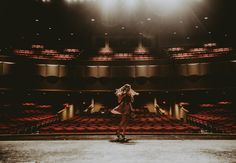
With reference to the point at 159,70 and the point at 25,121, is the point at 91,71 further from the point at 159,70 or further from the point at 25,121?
the point at 25,121

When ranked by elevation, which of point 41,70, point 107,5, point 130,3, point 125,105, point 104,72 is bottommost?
point 125,105

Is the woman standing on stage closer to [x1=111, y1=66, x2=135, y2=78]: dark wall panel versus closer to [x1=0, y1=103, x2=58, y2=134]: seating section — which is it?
[x1=0, y1=103, x2=58, y2=134]: seating section

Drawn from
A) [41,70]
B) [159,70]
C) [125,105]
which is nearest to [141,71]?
[159,70]

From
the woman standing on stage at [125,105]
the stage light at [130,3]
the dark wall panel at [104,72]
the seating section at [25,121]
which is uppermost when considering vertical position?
the stage light at [130,3]

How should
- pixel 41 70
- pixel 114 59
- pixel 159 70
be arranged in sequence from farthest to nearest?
pixel 114 59
pixel 159 70
pixel 41 70

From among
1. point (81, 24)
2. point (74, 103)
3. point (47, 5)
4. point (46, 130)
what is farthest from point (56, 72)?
point (46, 130)

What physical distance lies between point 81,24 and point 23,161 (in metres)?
14.2

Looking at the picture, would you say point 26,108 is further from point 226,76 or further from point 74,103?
point 226,76

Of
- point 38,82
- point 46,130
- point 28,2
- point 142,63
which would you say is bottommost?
point 46,130

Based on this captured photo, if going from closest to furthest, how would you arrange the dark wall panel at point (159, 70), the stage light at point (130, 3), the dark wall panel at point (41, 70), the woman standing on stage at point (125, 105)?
the woman standing on stage at point (125, 105) < the stage light at point (130, 3) < the dark wall panel at point (41, 70) < the dark wall panel at point (159, 70)

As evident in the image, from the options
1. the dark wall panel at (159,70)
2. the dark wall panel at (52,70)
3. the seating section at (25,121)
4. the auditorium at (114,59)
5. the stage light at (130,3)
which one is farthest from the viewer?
the dark wall panel at (159,70)

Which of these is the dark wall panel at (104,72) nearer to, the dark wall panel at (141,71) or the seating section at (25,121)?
the dark wall panel at (141,71)

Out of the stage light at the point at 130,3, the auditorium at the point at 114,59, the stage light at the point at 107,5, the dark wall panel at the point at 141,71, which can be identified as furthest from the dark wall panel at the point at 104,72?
the stage light at the point at 130,3

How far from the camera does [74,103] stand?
710 inches
